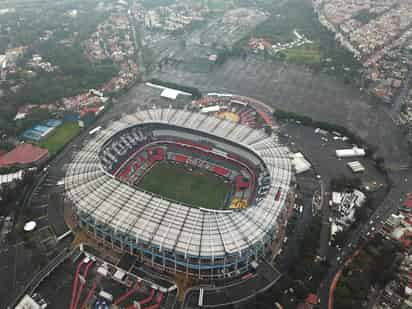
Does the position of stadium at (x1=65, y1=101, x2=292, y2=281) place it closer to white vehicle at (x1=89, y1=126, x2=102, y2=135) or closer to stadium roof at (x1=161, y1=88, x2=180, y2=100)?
white vehicle at (x1=89, y1=126, x2=102, y2=135)

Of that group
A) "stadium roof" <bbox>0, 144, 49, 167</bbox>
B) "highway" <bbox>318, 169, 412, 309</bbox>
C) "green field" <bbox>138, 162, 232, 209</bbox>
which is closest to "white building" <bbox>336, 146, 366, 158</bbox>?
"highway" <bbox>318, 169, 412, 309</bbox>

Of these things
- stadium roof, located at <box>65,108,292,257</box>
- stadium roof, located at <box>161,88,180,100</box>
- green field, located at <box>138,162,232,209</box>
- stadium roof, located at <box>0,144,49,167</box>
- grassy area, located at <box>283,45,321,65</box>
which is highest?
stadium roof, located at <box>65,108,292,257</box>

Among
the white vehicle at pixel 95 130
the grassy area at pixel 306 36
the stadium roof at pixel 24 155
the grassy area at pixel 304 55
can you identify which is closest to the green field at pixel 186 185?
the white vehicle at pixel 95 130

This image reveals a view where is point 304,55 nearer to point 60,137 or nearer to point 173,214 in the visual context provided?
point 60,137

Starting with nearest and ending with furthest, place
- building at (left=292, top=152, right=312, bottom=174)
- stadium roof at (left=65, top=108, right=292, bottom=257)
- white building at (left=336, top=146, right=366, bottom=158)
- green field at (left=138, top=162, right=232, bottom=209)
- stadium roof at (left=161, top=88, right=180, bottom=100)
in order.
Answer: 1. stadium roof at (left=65, top=108, right=292, bottom=257)
2. green field at (left=138, top=162, right=232, bottom=209)
3. building at (left=292, top=152, right=312, bottom=174)
4. white building at (left=336, top=146, right=366, bottom=158)
5. stadium roof at (left=161, top=88, right=180, bottom=100)

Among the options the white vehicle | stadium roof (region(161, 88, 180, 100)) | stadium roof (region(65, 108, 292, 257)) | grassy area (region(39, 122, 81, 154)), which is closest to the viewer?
stadium roof (region(65, 108, 292, 257))

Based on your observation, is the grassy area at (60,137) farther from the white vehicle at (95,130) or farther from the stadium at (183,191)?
the stadium at (183,191)
